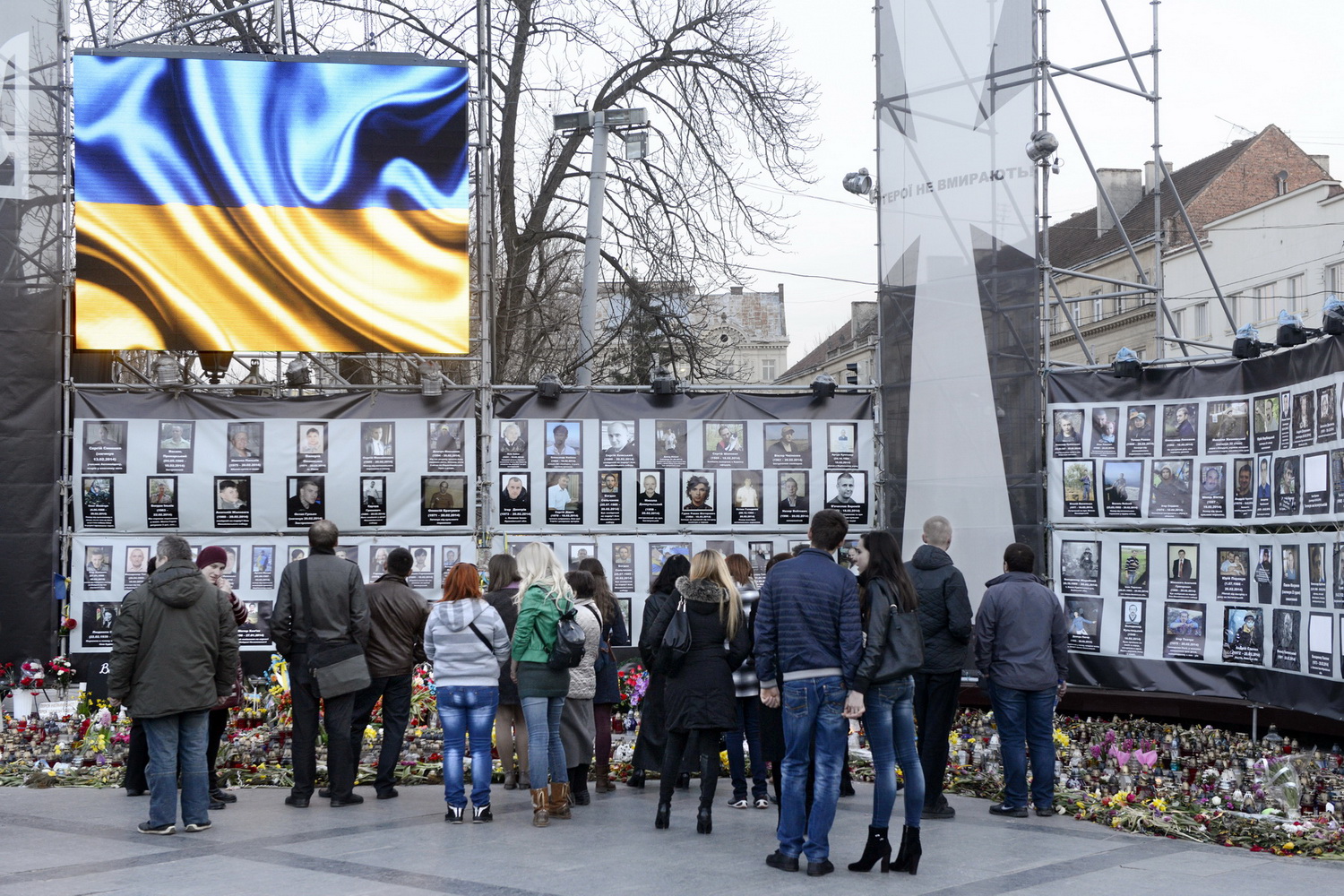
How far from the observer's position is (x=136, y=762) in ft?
28.3

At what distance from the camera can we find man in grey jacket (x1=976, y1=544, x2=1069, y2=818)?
7.95 metres

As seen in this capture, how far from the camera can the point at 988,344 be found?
37.0ft

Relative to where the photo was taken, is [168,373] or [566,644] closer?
[566,644]

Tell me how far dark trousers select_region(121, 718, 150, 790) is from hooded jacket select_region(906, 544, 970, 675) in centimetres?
487

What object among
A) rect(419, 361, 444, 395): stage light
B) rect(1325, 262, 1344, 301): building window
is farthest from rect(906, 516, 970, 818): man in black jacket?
rect(1325, 262, 1344, 301): building window

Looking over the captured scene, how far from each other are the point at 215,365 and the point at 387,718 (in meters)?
5.18

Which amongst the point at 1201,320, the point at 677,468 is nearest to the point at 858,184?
the point at 677,468

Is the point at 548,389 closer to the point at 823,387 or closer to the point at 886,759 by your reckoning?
the point at 823,387

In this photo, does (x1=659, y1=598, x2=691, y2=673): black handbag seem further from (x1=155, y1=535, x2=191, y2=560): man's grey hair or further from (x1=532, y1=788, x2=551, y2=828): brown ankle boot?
(x1=155, y1=535, x2=191, y2=560): man's grey hair

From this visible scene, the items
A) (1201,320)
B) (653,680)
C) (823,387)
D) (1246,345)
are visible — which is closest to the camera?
(653,680)

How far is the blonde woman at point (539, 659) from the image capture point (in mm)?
7742

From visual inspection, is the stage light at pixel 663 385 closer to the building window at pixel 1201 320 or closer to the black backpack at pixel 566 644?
the black backpack at pixel 566 644

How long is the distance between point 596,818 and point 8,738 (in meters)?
5.03

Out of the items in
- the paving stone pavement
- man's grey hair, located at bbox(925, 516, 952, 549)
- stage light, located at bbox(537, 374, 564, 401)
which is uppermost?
stage light, located at bbox(537, 374, 564, 401)
